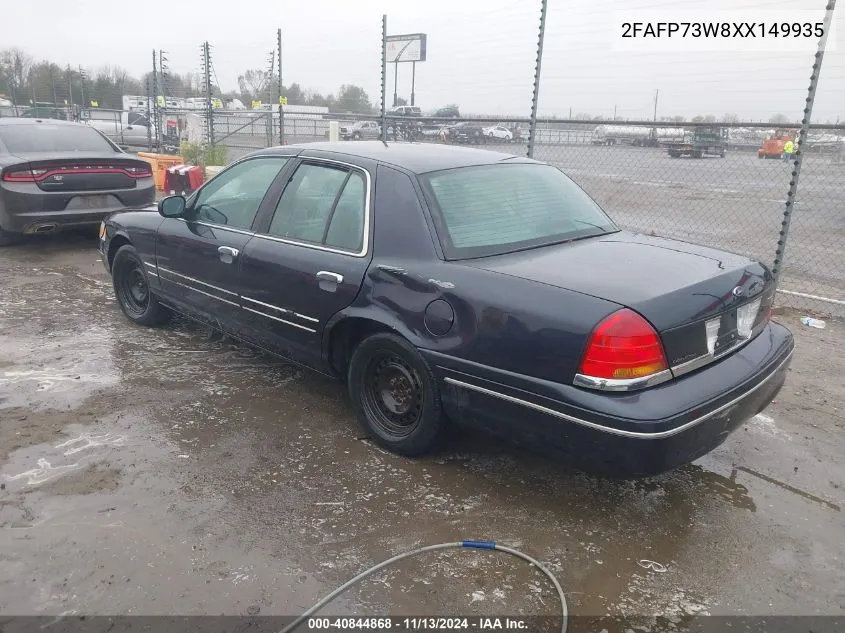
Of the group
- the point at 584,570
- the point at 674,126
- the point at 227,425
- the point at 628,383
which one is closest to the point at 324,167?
the point at 227,425

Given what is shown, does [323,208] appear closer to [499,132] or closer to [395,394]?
[395,394]

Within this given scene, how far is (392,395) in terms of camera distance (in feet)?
11.9

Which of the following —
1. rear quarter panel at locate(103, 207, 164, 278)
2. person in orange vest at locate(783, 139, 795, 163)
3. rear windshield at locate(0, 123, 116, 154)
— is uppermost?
person in orange vest at locate(783, 139, 795, 163)

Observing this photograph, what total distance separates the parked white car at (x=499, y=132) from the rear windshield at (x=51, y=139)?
512cm

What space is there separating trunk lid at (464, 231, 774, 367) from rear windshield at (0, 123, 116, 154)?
7122mm

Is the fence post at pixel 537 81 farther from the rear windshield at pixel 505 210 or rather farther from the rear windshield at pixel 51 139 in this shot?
the rear windshield at pixel 51 139

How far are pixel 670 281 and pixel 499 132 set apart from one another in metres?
7.45

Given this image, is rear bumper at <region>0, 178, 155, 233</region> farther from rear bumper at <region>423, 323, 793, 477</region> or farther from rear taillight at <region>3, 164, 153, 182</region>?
rear bumper at <region>423, 323, 793, 477</region>

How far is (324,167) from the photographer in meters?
4.01

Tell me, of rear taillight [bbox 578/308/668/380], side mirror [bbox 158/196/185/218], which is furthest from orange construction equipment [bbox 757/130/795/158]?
side mirror [bbox 158/196/185/218]

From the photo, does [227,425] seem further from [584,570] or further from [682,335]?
[682,335]

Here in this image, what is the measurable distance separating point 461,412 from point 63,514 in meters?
1.83

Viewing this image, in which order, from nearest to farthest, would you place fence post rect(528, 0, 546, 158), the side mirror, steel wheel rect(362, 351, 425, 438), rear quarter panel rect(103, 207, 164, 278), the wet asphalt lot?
the wet asphalt lot → steel wheel rect(362, 351, 425, 438) → the side mirror → rear quarter panel rect(103, 207, 164, 278) → fence post rect(528, 0, 546, 158)

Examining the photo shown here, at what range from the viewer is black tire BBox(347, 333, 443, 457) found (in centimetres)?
333
